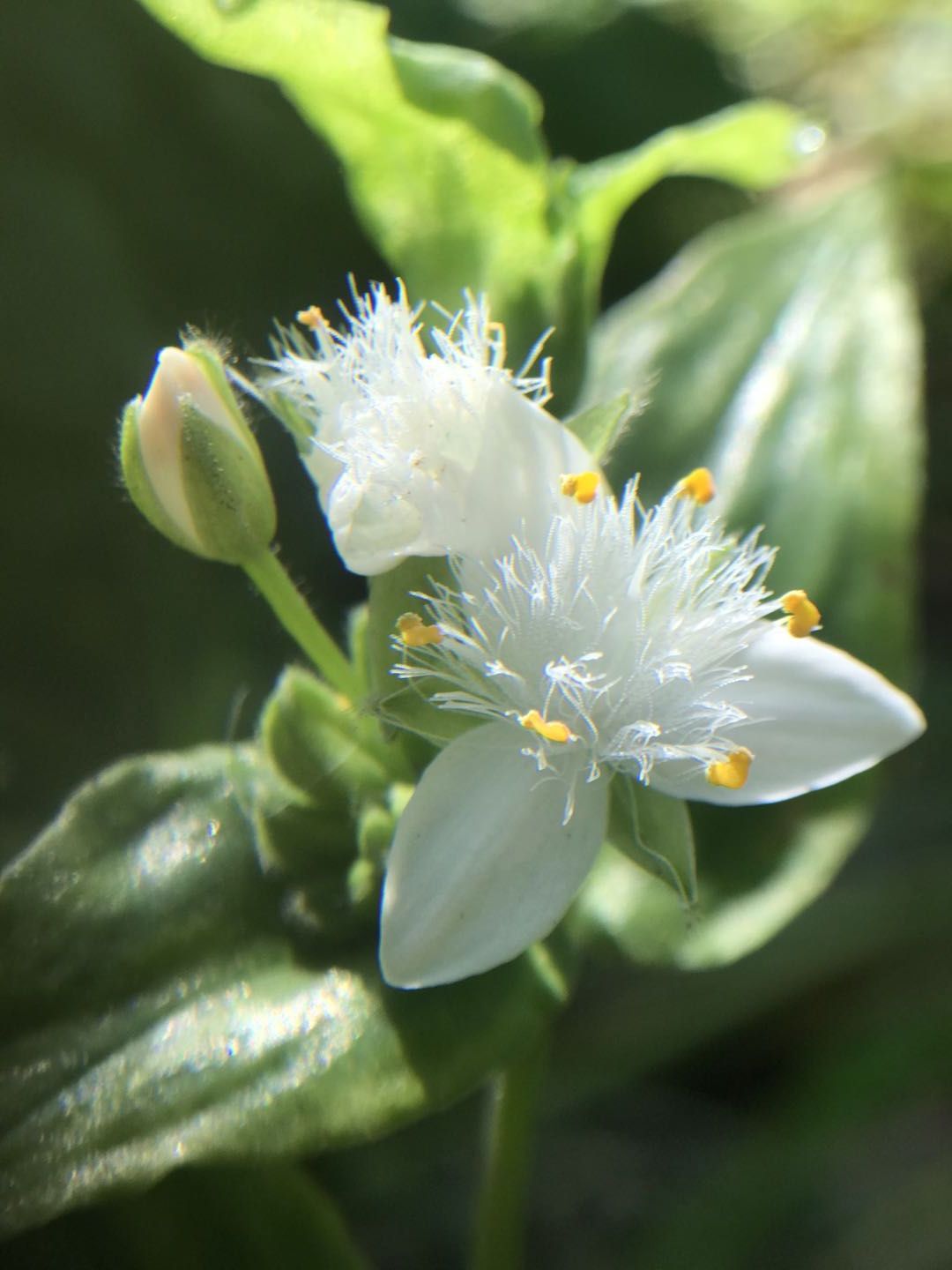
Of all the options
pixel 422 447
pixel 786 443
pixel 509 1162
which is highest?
pixel 422 447

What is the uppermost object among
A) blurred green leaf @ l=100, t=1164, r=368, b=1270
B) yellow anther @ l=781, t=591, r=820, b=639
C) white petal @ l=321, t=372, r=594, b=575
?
white petal @ l=321, t=372, r=594, b=575

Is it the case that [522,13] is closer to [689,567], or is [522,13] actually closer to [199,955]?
[689,567]

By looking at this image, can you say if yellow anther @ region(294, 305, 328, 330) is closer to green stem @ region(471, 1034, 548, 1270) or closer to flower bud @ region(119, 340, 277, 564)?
flower bud @ region(119, 340, 277, 564)

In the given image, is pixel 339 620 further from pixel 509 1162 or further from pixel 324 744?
pixel 509 1162

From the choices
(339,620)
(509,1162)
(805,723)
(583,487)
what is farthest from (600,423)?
(509,1162)

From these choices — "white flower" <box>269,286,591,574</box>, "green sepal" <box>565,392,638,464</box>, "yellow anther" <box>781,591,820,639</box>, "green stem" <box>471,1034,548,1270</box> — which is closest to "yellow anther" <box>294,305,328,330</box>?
"white flower" <box>269,286,591,574</box>

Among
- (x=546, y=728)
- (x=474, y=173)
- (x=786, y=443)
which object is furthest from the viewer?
(x=786, y=443)

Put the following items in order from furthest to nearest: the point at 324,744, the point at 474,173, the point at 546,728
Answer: the point at 474,173 < the point at 324,744 < the point at 546,728

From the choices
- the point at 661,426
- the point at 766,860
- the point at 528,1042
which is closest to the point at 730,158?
the point at 661,426
